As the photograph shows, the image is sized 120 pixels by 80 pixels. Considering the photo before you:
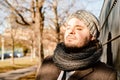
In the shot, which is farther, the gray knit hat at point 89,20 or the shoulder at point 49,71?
the shoulder at point 49,71

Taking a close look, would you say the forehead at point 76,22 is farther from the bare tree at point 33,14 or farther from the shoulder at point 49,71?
the bare tree at point 33,14

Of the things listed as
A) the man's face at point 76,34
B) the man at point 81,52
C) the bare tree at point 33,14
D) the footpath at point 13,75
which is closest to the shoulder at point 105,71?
the man at point 81,52

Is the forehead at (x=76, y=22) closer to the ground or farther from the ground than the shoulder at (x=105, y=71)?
farther from the ground

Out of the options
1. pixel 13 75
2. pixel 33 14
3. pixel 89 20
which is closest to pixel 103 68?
pixel 89 20

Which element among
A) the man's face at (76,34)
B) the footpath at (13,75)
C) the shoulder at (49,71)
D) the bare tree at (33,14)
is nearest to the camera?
the man's face at (76,34)

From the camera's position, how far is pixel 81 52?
178cm

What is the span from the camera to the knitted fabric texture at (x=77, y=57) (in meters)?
1.78

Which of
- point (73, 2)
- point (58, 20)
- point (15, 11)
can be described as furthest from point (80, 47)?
point (58, 20)

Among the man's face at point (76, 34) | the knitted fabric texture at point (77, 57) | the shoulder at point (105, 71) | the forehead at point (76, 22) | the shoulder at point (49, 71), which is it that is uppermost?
the forehead at point (76, 22)

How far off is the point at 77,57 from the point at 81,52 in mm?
34

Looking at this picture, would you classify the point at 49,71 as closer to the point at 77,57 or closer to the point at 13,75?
the point at 77,57

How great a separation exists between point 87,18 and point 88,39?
0.37ft

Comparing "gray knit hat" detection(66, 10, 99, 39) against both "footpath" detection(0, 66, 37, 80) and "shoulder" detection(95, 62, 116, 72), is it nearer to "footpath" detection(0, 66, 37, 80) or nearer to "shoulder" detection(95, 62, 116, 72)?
"shoulder" detection(95, 62, 116, 72)

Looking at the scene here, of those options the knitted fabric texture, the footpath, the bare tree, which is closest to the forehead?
the knitted fabric texture
